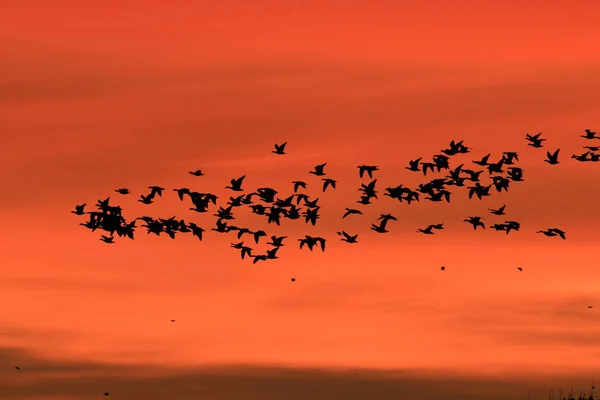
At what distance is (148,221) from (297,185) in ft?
44.4

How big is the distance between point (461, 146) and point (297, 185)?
1425 cm

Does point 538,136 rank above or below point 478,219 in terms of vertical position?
above

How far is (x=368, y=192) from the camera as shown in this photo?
11050cm

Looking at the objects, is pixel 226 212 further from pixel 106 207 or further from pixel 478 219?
pixel 478 219

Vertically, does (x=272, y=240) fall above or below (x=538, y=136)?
below

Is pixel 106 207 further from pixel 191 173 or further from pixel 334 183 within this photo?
pixel 334 183

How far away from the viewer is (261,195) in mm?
108438

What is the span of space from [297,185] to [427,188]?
36.6ft

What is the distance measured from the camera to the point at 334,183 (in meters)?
113

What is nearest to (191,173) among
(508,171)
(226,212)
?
(226,212)

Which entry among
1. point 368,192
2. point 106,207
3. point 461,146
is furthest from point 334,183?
point 106,207

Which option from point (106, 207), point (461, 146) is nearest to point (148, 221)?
point (106, 207)

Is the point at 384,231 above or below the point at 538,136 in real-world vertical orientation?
below

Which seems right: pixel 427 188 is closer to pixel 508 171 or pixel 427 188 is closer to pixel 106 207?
pixel 508 171
